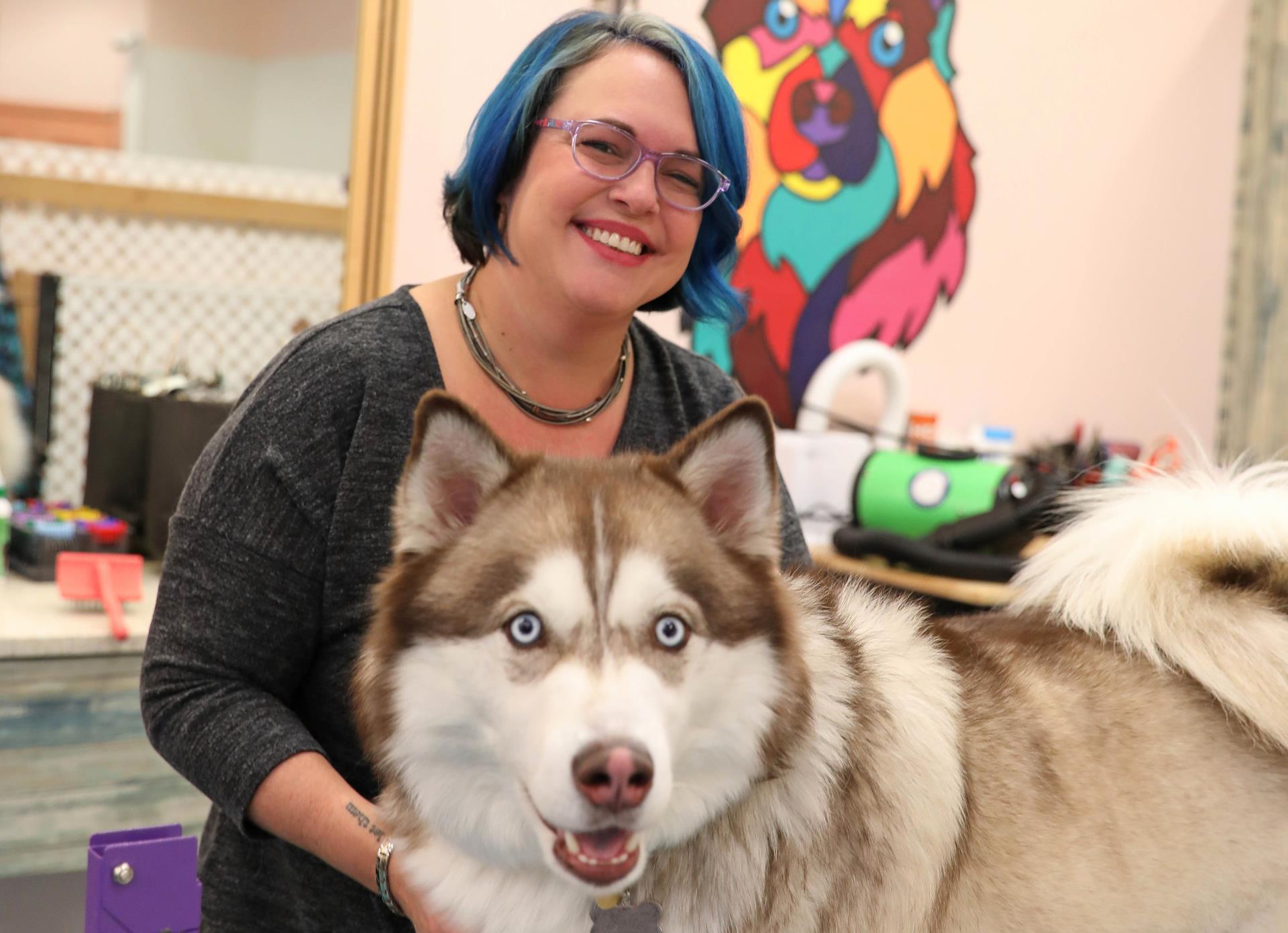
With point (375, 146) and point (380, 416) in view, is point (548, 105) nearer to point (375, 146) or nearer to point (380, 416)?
point (380, 416)

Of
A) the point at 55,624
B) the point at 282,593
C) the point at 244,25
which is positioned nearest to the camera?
the point at 282,593

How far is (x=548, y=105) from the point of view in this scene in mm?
1382

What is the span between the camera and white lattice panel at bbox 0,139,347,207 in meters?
2.08

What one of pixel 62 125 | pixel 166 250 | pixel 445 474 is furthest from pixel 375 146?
pixel 445 474

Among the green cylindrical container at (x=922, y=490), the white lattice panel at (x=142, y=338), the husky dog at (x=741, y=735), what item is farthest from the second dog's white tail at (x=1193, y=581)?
the white lattice panel at (x=142, y=338)

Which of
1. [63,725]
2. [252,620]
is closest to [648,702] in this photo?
[252,620]

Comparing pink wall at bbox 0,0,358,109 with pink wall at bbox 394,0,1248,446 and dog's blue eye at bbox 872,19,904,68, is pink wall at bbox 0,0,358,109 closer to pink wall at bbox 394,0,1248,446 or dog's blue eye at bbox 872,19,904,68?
dog's blue eye at bbox 872,19,904,68

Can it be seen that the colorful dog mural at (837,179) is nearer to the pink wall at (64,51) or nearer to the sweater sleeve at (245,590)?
the pink wall at (64,51)

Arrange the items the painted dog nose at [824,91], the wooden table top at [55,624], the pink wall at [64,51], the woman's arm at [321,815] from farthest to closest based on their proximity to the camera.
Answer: the painted dog nose at [824,91] → the pink wall at [64,51] → the wooden table top at [55,624] → the woman's arm at [321,815]

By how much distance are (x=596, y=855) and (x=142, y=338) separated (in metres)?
1.82

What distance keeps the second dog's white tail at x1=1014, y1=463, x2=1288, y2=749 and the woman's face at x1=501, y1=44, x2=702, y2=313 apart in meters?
0.65

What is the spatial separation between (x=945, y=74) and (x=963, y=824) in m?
2.84

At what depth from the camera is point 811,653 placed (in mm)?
1070

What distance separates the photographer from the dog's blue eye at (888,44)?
10.7 feet
